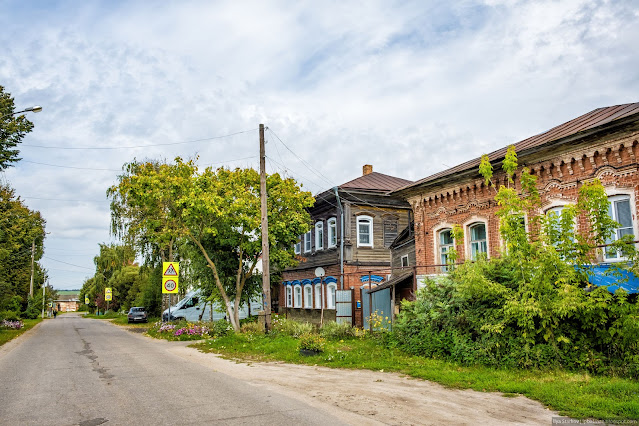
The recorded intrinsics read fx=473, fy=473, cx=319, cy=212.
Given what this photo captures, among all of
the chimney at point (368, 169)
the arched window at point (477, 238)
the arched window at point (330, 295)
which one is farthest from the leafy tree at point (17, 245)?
the arched window at point (477, 238)

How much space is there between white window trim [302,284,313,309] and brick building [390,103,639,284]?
11.2 m

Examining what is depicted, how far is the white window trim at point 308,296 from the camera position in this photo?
29.1 meters

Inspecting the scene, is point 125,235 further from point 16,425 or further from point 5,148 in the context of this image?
point 16,425

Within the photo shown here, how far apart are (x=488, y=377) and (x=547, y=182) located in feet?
23.3

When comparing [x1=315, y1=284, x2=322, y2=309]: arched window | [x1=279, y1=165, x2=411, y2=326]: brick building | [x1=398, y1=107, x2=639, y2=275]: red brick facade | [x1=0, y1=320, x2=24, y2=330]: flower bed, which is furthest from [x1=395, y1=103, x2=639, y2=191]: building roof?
[x1=0, y1=320, x2=24, y2=330]: flower bed

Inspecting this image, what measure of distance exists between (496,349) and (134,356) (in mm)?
11217

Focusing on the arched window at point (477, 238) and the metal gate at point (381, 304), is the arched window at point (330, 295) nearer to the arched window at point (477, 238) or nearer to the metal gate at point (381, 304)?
the metal gate at point (381, 304)

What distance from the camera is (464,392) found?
899cm

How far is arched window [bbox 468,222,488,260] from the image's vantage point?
55.5 ft

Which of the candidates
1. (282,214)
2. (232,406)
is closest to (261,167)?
(282,214)

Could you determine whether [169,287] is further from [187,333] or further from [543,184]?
[543,184]

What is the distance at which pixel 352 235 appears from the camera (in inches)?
1018

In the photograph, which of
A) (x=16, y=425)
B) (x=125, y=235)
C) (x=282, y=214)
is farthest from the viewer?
(x=125, y=235)

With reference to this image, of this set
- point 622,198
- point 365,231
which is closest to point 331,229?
point 365,231
